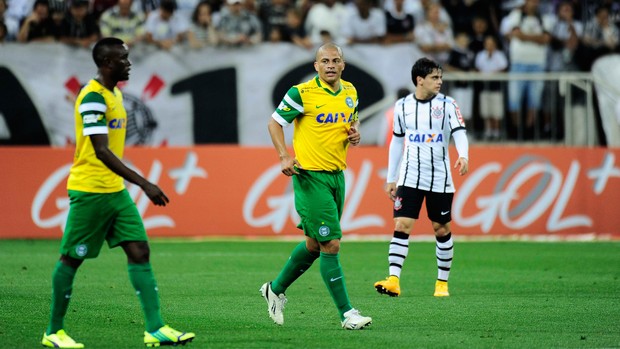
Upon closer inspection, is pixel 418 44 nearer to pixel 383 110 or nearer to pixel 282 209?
pixel 383 110

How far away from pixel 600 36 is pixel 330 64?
13514 mm

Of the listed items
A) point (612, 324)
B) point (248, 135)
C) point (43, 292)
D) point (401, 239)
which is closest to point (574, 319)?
point (612, 324)

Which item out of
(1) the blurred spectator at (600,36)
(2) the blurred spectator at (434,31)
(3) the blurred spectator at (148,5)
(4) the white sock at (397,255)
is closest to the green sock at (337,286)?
(4) the white sock at (397,255)

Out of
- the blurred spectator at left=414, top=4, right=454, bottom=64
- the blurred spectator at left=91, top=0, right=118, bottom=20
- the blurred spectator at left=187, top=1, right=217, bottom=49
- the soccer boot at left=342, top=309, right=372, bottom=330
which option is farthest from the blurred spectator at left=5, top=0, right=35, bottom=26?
the soccer boot at left=342, top=309, right=372, bottom=330

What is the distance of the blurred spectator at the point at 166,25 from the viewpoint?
20656 millimetres

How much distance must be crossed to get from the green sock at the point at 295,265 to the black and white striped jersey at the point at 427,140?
2393mm

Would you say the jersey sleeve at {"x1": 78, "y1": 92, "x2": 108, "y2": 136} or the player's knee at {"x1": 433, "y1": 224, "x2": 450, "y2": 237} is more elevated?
the jersey sleeve at {"x1": 78, "y1": 92, "x2": 108, "y2": 136}

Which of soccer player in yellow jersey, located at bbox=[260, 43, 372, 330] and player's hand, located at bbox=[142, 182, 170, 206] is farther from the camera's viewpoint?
soccer player in yellow jersey, located at bbox=[260, 43, 372, 330]

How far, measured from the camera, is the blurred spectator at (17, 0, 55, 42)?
796 inches

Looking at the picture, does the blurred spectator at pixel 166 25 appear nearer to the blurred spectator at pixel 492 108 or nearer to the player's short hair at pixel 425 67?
the blurred spectator at pixel 492 108

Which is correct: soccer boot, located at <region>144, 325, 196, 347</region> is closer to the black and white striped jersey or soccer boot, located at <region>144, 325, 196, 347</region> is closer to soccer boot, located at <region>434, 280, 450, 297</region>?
soccer boot, located at <region>434, 280, 450, 297</region>

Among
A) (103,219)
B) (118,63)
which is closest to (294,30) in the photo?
(118,63)

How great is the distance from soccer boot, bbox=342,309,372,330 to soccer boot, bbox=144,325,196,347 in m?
1.53

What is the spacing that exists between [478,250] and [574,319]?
24.2 feet
